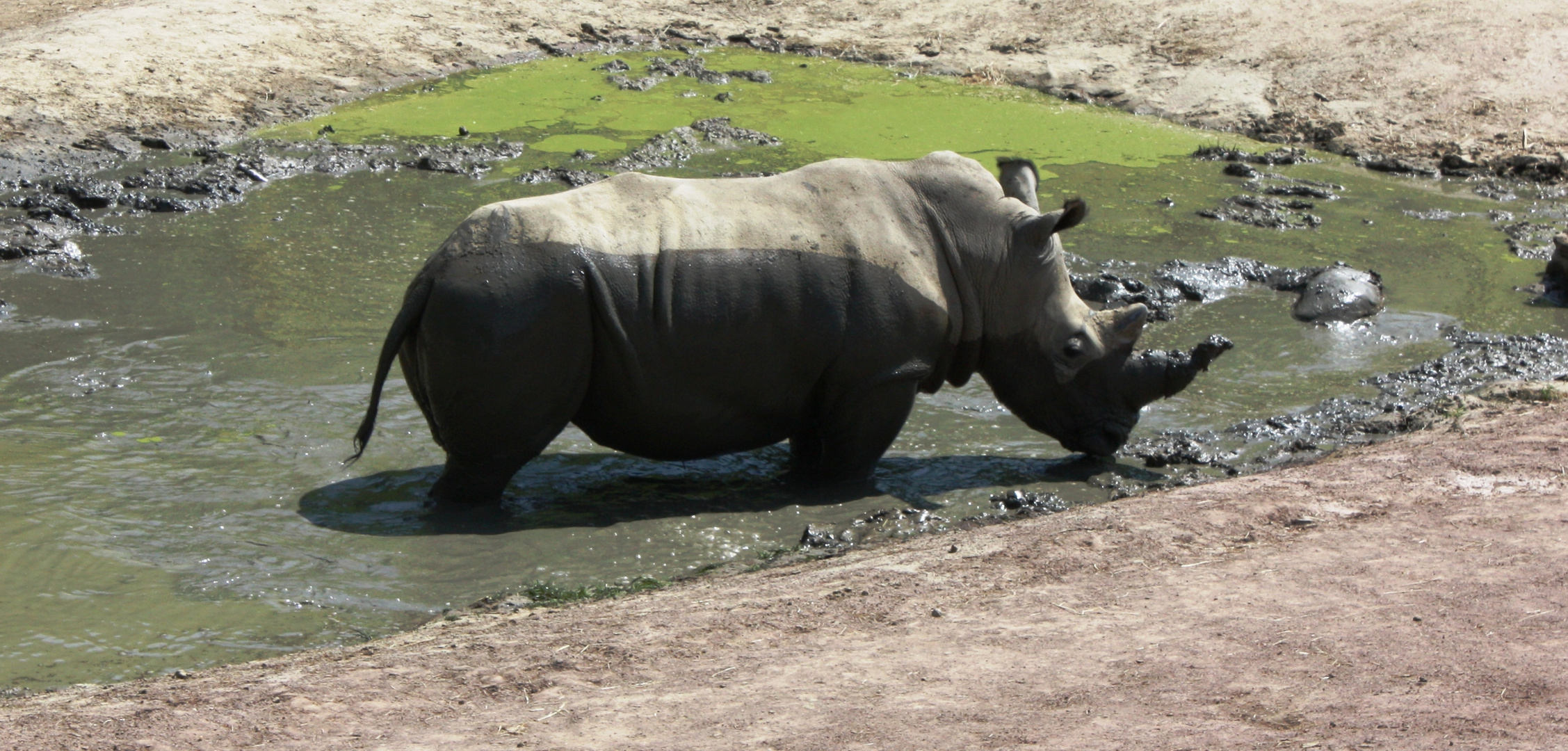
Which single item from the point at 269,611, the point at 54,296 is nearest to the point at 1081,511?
the point at 269,611

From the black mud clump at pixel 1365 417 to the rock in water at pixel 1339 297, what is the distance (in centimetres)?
77

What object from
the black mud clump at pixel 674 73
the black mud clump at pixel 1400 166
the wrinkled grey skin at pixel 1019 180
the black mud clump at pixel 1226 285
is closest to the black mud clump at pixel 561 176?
the black mud clump at pixel 674 73

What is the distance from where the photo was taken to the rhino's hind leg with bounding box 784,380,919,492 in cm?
723

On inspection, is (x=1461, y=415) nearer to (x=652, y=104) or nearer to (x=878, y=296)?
(x=878, y=296)

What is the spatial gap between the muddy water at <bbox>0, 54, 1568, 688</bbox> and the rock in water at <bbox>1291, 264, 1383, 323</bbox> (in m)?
0.14

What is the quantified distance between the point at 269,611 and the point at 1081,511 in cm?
348

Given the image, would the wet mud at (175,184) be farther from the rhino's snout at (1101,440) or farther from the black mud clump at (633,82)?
the rhino's snout at (1101,440)

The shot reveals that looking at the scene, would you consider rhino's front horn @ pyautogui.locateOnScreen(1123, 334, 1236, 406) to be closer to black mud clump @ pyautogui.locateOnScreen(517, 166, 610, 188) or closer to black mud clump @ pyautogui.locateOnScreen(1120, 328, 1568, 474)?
black mud clump @ pyautogui.locateOnScreen(1120, 328, 1568, 474)

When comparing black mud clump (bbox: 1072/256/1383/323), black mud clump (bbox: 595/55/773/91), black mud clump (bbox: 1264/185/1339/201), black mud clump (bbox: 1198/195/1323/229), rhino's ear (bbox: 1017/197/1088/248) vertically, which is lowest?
black mud clump (bbox: 1072/256/1383/323)

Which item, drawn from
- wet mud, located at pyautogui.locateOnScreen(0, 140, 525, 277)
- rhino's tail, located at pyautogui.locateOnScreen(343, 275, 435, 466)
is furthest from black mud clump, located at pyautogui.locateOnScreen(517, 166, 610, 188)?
rhino's tail, located at pyautogui.locateOnScreen(343, 275, 435, 466)

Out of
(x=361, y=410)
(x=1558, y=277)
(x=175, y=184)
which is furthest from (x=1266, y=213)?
(x=175, y=184)

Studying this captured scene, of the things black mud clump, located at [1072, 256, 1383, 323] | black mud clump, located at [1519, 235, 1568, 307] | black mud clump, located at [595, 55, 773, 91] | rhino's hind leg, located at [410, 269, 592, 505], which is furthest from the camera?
black mud clump, located at [595, 55, 773, 91]

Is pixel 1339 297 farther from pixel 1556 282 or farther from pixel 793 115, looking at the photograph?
pixel 793 115

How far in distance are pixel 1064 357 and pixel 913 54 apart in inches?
464
